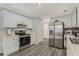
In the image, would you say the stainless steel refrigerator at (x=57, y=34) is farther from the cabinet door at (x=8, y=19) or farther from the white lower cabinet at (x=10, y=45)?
the cabinet door at (x=8, y=19)

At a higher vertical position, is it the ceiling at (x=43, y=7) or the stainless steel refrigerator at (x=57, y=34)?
the ceiling at (x=43, y=7)

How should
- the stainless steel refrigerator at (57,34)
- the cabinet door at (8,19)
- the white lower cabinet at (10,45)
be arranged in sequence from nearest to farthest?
the white lower cabinet at (10,45)
the cabinet door at (8,19)
the stainless steel refrigerator at (57,34)

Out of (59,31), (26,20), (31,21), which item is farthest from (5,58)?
(31,21)

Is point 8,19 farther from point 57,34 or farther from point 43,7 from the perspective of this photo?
point 57,34

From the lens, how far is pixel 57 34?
15.1 feet

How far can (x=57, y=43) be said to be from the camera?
15.0ft

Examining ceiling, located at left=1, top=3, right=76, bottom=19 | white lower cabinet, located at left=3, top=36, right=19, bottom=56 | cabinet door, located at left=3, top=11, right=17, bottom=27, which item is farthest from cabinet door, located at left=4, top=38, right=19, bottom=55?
ceiling, located at left=1, top=3, right=76, bottom=19

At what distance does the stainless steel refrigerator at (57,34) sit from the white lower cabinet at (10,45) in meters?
2.06

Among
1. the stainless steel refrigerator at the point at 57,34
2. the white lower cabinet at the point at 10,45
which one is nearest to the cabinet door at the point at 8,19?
the white lower cabinet at the point at 10,45

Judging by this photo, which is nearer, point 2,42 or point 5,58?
point 5,58

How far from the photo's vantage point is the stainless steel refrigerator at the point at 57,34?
173 inches

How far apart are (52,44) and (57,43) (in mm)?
369

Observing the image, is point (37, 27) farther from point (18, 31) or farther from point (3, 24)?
point (3, 24)

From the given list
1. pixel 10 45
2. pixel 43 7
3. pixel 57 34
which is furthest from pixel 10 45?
pixel 57 34
